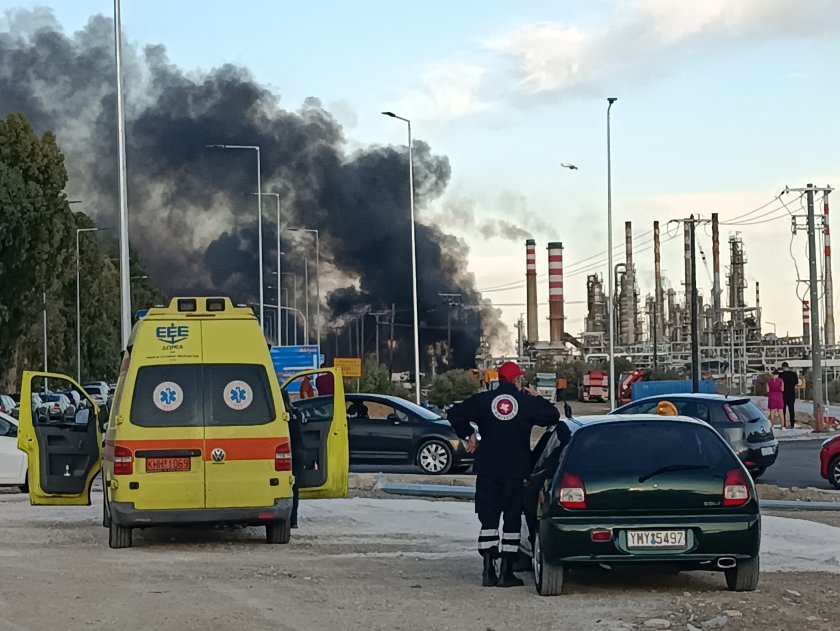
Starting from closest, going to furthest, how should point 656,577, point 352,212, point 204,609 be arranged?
point 204,609, point 656,577, point 352,212

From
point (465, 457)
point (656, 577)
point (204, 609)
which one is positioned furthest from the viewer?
point (465, 457)

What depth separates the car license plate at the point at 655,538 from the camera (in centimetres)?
1123

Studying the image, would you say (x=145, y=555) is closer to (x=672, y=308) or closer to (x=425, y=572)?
(x=425, y=572)

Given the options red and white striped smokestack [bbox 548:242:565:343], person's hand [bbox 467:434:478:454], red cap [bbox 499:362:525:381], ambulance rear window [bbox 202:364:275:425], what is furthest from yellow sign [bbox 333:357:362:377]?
red and white striped smokestack [bbox 548:242:565:343]

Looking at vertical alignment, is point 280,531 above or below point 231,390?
below

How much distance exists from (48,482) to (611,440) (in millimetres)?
7553

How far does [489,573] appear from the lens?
12188 mm

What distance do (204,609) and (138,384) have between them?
15.1 feet

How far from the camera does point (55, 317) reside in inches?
3536

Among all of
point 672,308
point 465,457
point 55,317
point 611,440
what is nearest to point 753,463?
point 465,457

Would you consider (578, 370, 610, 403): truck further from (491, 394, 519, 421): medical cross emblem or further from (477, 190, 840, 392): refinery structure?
(491, 394, 519, 421): medical cross emblem

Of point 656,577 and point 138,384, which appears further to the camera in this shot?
point 138,384

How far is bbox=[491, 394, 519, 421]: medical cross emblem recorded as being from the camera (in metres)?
12.4

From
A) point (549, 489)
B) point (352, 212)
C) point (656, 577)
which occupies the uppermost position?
point (352, 212)
